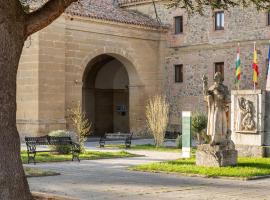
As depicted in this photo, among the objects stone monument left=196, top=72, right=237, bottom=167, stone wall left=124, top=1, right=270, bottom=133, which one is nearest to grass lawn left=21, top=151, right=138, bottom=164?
stone monument left=196, top=72, right=237, bottom=167

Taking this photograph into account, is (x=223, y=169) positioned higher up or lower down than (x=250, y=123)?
lower down

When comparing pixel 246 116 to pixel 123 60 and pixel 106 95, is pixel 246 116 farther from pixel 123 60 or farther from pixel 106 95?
pixel 106 95

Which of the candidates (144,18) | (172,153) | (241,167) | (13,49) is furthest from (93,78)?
(13,49)

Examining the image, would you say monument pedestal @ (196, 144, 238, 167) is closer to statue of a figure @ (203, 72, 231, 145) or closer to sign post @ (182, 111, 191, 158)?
statue of a figure @ (203, 72, 231, 145)

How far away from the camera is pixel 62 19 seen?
26.9 metres

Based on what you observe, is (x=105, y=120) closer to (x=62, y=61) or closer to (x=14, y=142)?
(x=62, y=61)

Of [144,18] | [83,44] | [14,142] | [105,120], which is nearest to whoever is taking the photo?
[14,142]

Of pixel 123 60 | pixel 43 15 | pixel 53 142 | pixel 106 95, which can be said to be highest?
pixel 123 60

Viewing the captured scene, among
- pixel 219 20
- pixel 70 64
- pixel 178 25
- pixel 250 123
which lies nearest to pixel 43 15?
pixel 250 123

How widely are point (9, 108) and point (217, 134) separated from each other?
24.6 ft

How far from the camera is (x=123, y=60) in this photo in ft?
102

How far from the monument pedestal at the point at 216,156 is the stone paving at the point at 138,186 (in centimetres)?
127

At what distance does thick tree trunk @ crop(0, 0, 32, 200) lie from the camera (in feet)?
25.6

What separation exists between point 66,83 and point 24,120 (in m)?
2.72
